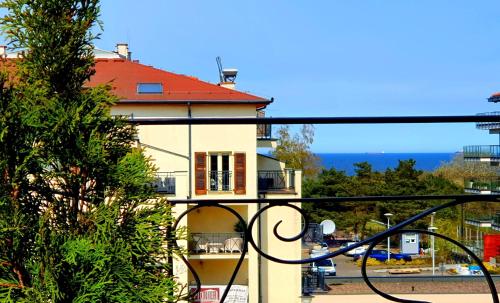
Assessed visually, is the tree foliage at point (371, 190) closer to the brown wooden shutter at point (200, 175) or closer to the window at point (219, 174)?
the window at point (219, 174)

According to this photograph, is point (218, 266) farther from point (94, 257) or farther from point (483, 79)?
point (483, 79)

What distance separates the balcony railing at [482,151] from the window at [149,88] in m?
11.8

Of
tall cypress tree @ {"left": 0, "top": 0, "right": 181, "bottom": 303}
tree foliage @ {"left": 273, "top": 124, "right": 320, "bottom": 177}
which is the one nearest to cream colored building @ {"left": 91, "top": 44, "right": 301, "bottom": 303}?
tree foliage @ {"left": 273, "top": 124, "right": 320, "bottom": 177}

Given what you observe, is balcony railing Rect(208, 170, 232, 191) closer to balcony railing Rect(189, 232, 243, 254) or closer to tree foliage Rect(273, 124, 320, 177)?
balcony railing Rect(189, 232, 243, 254)

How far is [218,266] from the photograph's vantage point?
1612 cm

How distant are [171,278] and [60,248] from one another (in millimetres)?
278

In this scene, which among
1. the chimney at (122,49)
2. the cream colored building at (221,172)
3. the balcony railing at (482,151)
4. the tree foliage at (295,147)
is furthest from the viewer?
the tree foliage at (295,147)

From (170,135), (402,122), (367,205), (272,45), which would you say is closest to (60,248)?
(402,122)

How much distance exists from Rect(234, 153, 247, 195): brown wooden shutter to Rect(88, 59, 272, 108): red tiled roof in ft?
4.65

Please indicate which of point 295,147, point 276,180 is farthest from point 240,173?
point 295,147

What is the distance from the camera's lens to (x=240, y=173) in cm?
1603

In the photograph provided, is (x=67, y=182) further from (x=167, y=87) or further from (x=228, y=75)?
(x=228, y=75)

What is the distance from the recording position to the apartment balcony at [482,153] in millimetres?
21900

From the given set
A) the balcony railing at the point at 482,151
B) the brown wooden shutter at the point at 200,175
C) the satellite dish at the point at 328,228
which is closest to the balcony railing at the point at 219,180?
the brown wooden shutter at the point at 200,175
